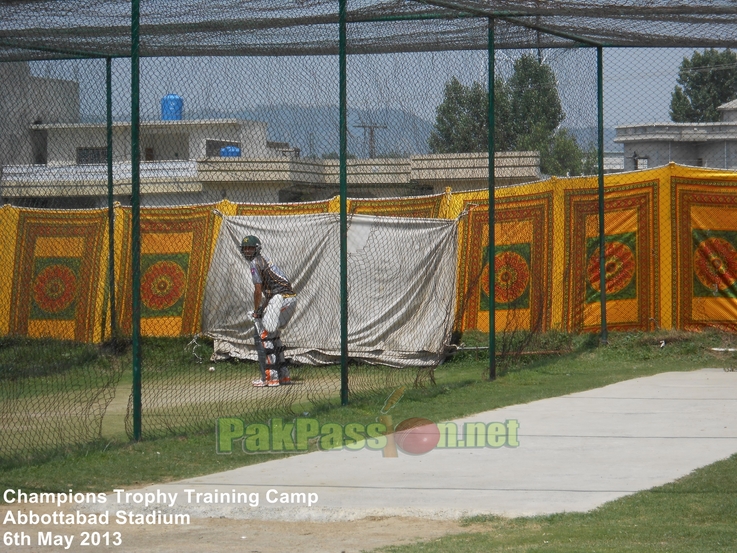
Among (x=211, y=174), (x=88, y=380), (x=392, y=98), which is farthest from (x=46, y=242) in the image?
(x=392, y=98)

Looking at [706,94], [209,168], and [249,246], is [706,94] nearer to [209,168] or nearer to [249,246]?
[249,246]

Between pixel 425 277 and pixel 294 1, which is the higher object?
pixel 294 1

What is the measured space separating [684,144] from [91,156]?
13303mm

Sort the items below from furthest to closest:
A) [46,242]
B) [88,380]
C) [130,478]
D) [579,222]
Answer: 1. [46,242]
2. [579,222]
3. [88,380]
4. [130,478]

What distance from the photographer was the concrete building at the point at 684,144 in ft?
61.9

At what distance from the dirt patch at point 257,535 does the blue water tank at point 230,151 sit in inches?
202

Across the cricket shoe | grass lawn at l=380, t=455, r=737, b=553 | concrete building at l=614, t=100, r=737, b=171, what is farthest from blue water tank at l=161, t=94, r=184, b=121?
concrete building at l=614, t=100, r=737, b=171

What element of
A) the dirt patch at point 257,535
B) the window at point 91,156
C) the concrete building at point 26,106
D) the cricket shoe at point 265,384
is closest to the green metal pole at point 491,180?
the cricket shoe at point 265,384

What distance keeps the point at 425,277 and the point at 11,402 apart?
529 centimetres

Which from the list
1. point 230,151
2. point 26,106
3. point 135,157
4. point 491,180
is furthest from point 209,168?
point 491,180

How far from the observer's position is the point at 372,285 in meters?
13.3

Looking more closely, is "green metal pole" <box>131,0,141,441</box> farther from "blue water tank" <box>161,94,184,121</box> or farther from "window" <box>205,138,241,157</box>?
"window" <box>205,138,241,157</box>

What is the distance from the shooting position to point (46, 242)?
15.4 meters

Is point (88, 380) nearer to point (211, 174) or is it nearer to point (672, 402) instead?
point (211, 174)
